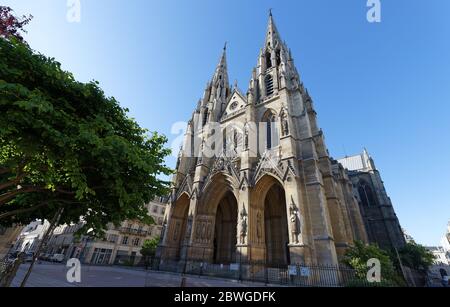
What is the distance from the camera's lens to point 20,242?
4781 centimetres

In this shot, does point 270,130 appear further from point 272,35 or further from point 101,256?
point 101,256

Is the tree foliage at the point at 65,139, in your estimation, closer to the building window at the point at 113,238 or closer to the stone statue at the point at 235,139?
the stone statue at the point at 235,139

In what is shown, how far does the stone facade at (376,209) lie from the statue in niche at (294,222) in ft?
→ 56.6

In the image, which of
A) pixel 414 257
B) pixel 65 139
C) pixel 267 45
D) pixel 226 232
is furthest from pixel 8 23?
pixel 414 257

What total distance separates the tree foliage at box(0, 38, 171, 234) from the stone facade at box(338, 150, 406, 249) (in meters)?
28.5

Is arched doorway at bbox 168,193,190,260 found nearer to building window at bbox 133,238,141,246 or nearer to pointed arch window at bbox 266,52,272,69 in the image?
building window at bbox 133,238,141,246

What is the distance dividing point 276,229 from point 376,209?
704 inches

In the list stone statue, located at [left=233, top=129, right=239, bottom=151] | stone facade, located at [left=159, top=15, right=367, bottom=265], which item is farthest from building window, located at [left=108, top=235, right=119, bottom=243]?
stone statue, located at [left=233, top=129, right=239, bottom=151]

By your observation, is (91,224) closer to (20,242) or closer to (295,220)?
(295,220)

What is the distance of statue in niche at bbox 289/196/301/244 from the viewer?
13.7 m

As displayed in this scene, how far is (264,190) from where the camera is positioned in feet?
58.2
